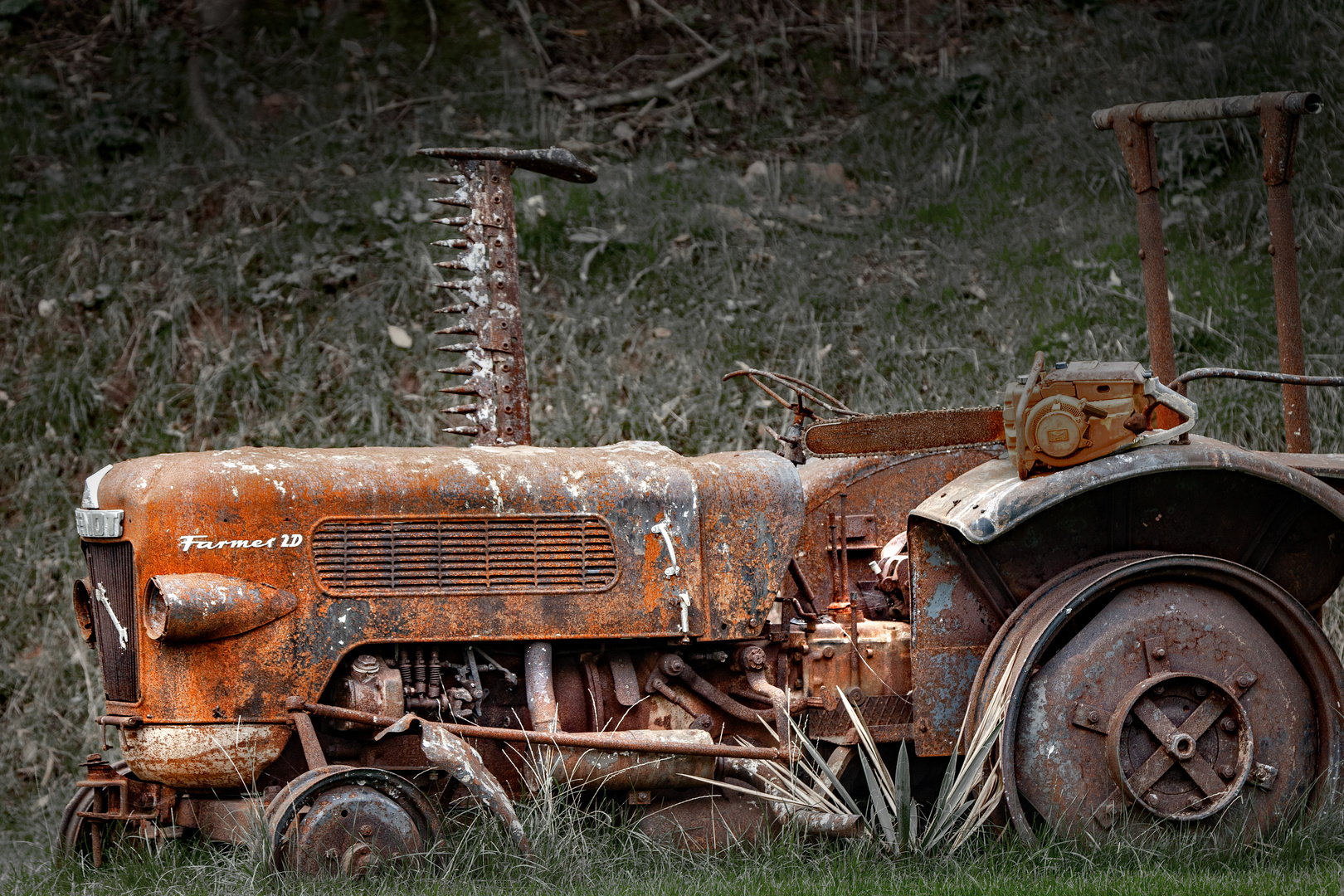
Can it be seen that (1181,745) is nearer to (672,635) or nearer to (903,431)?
(903,431)

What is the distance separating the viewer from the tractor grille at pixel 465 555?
368 cm

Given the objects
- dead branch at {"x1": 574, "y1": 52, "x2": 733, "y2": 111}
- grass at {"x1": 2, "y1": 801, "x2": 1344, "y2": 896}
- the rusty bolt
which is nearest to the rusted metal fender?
the rusty bolt

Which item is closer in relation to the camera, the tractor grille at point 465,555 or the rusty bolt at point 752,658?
the tractor grille at point 465,555

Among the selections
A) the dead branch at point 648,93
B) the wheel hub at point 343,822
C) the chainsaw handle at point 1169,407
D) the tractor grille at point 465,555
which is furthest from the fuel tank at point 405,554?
the dead branch at point 648,93

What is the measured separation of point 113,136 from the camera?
7871 mm

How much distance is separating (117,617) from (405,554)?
0.78m

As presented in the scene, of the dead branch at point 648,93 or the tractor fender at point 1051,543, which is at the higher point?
Answer: the dead branch at point 648,93

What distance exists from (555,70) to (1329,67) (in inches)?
183

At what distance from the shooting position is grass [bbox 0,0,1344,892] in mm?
6957

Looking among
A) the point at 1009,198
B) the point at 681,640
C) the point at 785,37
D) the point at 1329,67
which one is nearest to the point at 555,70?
the point at 785,37

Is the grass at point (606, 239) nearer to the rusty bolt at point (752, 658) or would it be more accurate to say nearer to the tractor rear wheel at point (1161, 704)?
the tractor rear wheel at point (1161, 704)

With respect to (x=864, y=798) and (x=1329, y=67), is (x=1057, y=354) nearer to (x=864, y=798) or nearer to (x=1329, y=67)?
(x=1329, y=67)

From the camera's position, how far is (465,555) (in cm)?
375

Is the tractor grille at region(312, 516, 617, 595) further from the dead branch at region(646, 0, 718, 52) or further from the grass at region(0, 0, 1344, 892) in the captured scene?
the dead branch at region(646, 0, 718, 52)
